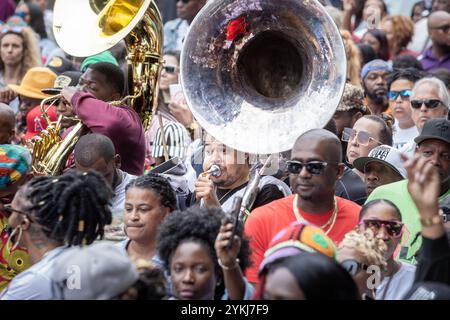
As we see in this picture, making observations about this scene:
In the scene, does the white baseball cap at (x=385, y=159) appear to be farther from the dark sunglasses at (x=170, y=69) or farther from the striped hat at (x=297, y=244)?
the dark sunglasses at (x=170, y=69)

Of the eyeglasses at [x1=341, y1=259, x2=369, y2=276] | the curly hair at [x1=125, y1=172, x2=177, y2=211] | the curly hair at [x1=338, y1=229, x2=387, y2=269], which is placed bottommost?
the eyeglasses at [x1=341, y1=259, x2=369, y2=276]

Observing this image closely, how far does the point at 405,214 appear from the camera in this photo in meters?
5.90

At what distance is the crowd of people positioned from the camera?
4.38 m

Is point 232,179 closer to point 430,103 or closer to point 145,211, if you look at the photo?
point 145,211

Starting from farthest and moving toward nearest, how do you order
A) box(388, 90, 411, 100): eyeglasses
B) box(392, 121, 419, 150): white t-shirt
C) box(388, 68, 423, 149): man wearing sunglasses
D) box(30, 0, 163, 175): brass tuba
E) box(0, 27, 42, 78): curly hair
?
box(0, 27, 42, 78): curly hair < box(388, 90, 411, 100): eyeglasses < box(388, 68, 423, 149): man wearing sunglasses < box(392, 121, 419, 150): white t-shirt < box(30, 0, 163, 175): brass tuba

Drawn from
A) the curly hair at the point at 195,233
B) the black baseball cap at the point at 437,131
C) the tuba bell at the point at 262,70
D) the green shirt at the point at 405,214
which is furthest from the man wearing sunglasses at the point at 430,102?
the curly hair at the point at 195,233

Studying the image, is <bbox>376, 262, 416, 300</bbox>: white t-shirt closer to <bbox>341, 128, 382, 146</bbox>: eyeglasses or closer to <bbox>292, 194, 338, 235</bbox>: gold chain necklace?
<bbox>292, 194, 338, 235</bbox>: gold chain necklace

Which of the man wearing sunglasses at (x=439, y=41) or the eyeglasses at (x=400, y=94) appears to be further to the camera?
the man wearing sunglasses at (x=439, y=41)

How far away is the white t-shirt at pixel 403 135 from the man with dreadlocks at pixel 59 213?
375 centimetres

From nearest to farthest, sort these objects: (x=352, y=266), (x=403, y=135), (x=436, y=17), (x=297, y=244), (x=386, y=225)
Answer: (x=297, y=244) < (x=352, y=266) < (x=386, y=225) < (x=403, y=135) < (x=436, y=17)

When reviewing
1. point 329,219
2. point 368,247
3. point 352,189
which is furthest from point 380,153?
point 368,247

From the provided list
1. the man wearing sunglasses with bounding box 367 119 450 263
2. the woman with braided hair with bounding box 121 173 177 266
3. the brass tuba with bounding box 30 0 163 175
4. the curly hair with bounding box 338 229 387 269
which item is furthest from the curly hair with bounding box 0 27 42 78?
the curly hair with bounding box 338 229 387 269

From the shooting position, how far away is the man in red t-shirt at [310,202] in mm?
5496

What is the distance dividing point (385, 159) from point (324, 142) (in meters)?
1.32
